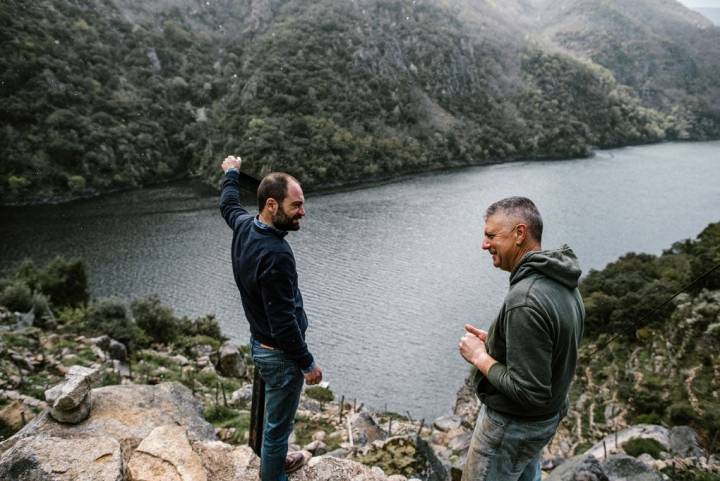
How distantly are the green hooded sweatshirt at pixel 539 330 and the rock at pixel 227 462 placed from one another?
196 cm

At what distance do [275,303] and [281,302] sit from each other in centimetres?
3

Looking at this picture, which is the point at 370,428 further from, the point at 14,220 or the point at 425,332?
the point at 14,220

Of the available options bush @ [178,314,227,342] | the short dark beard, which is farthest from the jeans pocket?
bush @ [178,314,227,342]

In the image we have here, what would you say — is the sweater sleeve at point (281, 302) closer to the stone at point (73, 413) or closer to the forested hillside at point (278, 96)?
the stone at point (73, 413)

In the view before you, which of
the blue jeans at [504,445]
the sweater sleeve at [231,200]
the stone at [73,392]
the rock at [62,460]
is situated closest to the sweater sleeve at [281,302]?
the sweater sleeve at [231,200]

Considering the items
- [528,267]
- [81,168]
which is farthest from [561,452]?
[81,168]

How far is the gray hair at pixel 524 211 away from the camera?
6.77 ft

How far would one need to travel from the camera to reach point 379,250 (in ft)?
94.8

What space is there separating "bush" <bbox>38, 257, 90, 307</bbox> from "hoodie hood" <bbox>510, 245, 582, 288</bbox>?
53.3ft

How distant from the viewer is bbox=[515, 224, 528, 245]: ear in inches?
81.8

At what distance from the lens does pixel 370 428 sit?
24.1 ft

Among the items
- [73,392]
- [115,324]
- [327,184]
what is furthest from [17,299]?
[327,184]

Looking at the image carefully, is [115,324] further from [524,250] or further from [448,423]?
[524,250]

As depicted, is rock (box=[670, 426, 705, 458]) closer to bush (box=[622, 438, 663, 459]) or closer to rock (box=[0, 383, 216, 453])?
bush (box=[622, 438, 663, 459])
